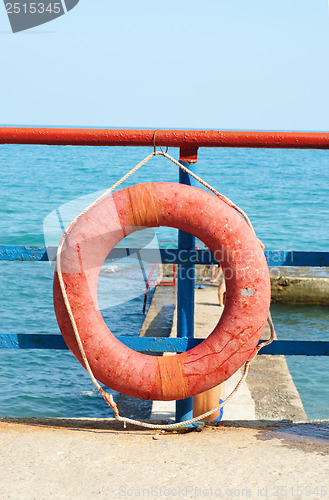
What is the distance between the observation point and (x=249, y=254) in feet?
6.37

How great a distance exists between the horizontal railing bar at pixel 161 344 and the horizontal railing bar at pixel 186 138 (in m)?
0.74

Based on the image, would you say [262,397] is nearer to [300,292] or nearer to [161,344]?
[161,344]

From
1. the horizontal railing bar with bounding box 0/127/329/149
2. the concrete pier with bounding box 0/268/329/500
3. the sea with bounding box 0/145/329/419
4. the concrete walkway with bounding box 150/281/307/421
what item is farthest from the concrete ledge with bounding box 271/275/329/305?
the horizontal railing bar with bounding box 0/127/329/149

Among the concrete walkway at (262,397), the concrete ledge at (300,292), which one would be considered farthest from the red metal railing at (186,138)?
the concrete ledge at (300,292)

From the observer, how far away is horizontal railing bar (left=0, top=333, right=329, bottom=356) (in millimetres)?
2090

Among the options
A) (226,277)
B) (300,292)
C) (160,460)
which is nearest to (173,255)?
(226,277)

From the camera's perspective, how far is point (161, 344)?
6.84ft

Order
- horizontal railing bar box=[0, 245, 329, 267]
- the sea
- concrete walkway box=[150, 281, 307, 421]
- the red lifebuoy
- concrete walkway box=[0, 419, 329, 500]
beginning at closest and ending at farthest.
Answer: concrete walkway box=[0, 419, 329, 500] < the red lifebuoy < horizontal railing bar box=[0, 245, 329, 267] < concrete walkway box=[150, 281, 307, 421] < the sea

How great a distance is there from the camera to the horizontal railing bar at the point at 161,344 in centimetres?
209

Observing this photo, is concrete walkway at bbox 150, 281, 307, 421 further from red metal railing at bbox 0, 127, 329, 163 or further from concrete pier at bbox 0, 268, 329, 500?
red metal railing at bbox 0, 127, 329, 163

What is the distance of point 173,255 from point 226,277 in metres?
0.24

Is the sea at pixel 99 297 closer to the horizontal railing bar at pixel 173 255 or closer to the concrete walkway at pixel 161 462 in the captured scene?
the horizontal railing bar at pixel 173 255

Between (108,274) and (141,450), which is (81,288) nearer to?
(141,450)

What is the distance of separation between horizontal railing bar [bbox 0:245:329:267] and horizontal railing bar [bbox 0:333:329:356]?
30cm
